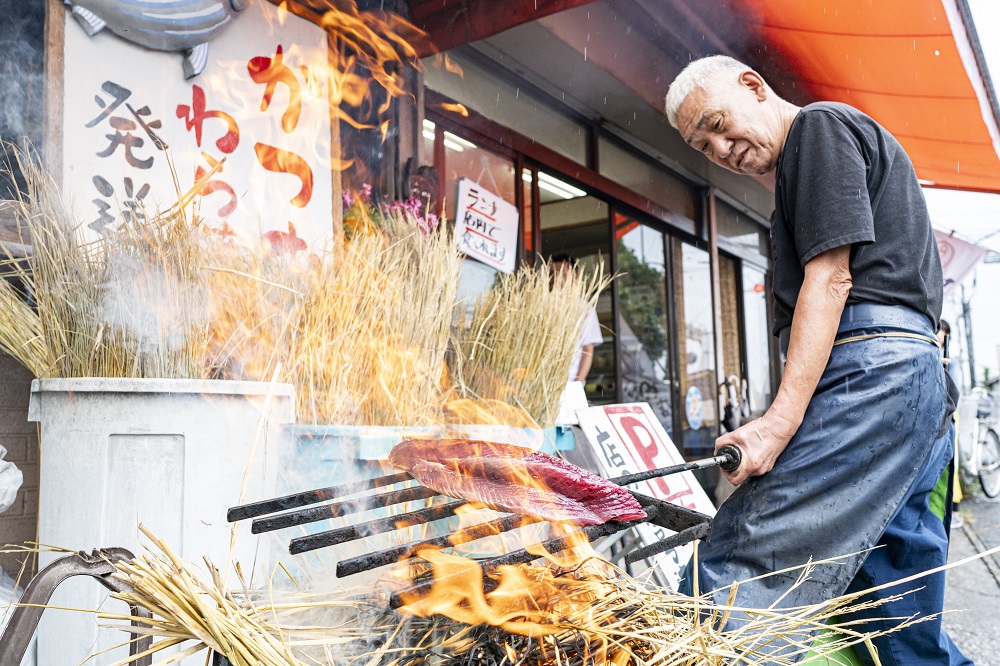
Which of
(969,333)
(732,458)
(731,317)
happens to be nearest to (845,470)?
(732,458)

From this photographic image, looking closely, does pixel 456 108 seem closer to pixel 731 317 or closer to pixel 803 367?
pixel 803 367

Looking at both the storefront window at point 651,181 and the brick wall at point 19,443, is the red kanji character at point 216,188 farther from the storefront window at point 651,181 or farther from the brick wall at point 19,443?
the storefront window at point 651,181

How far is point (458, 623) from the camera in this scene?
120cm

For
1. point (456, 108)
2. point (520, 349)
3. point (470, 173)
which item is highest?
point (456, 108)

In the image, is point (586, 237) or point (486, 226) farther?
point (586, 237)

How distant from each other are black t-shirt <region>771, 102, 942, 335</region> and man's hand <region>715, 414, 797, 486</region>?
41 centimetres

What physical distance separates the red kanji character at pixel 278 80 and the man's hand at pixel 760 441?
8.25 ft

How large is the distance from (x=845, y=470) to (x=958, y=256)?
29.7 ft

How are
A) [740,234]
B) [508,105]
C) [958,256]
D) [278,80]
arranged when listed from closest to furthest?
[278,80] < [508,105] < [958,256] < [740,234]

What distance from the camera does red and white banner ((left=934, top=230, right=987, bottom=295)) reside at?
29.3 feet

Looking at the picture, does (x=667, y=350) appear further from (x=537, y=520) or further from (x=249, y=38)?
(x=537, y=520)

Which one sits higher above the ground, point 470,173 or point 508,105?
point 508,105

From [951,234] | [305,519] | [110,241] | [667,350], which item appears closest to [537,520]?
[305,519]

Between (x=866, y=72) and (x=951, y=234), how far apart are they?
17.9 feet
